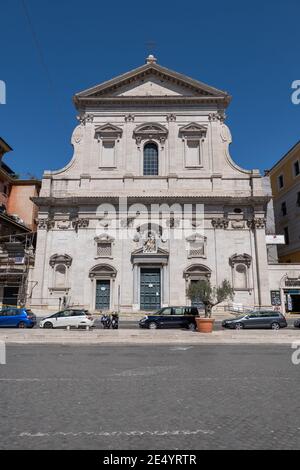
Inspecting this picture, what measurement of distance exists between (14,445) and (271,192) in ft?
164

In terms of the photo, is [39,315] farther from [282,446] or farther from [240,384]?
[282,446]

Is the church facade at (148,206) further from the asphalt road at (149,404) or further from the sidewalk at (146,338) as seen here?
the asphalt road at (149,404)

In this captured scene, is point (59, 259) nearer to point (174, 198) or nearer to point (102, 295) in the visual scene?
point (102, 295)

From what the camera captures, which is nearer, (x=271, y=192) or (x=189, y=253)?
(x=189, y=253)

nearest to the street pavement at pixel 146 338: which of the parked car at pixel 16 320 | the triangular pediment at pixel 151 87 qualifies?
the parked car at pixel 16 320

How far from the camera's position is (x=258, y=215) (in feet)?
118

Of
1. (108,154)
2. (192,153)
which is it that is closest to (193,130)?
(192,153)

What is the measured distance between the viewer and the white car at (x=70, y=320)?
78.8ft

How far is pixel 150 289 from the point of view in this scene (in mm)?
34688

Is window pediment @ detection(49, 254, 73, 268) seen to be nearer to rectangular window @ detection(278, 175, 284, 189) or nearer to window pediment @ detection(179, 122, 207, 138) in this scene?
window pediment @ detection(179, 122, 207, 138)

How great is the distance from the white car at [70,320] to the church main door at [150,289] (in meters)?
10.5

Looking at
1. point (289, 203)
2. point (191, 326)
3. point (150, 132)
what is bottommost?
point (191, 326)

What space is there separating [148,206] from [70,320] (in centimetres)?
1557

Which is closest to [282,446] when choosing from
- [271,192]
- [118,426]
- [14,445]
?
[118,426]
